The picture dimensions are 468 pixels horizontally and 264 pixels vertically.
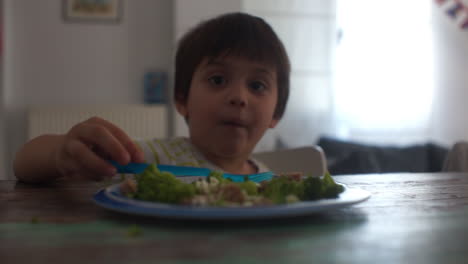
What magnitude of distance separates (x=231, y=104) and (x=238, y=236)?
662mm

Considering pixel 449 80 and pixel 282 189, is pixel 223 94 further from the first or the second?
Answer: pixel 449 80

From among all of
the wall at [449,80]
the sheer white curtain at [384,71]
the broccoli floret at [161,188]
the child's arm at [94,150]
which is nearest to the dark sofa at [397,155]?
Answer: the sheer white curtain at [384,71]

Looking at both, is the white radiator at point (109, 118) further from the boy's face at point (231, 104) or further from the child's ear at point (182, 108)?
the boy's face at point (231, 104)

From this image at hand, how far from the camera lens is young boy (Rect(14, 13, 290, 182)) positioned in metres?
1.10

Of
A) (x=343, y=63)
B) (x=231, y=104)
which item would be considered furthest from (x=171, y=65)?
(x=231, y=104)

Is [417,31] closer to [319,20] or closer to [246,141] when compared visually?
[319,20]

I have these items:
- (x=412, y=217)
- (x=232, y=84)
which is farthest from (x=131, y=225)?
(x=232, y=84)

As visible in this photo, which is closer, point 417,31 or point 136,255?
point 136,255

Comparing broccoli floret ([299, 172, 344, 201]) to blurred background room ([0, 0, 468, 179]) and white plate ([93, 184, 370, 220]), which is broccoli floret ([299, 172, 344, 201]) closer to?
white plate ([93, 184, 370, 220])

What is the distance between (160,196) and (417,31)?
12.1 ft

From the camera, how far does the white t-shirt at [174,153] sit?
116cm

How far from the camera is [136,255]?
1.23 ft

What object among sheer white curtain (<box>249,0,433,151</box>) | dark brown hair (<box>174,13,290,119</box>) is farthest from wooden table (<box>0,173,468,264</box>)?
sheer white curtain (<box>249,0,433,151</box>)

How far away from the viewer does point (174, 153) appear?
3.92 feet
